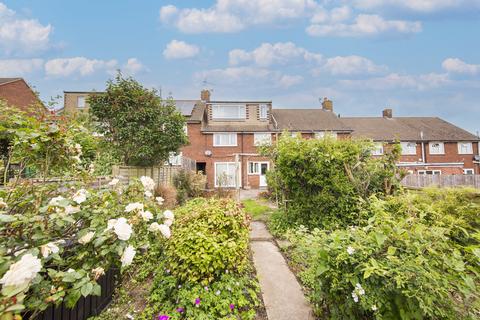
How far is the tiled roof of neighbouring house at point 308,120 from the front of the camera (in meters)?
19.1

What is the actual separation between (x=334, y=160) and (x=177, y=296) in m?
4.31

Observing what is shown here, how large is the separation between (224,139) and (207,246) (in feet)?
51.5

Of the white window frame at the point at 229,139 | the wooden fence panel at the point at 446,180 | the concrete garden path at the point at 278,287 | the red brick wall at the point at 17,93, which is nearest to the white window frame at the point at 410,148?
the wooden fence panel at the point at 446,180

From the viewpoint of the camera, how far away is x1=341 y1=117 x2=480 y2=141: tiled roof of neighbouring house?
20958 mm

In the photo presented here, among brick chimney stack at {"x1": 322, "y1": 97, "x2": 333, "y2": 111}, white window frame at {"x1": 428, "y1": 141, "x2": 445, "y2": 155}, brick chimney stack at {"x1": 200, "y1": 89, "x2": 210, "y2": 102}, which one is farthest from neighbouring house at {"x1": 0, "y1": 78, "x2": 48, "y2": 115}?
white window frame at {"x1": 428, "y1": 141, "x2": 445, "y2": 155}

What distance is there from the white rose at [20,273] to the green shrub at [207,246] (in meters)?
1.70

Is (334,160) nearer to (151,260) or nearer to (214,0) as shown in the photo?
(151,260)

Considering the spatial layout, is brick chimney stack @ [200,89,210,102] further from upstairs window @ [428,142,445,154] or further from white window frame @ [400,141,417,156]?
upstairs window @ [428,142,445,154]

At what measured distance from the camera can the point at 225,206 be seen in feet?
11.9

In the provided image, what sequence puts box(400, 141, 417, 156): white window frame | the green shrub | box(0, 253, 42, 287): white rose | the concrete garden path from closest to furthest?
box(0, 253, 42, 287): white rose → the concrete garden path → the green shrub → box(400, 141, 417, 156): white window frame

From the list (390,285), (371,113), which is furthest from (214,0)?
(371,113)

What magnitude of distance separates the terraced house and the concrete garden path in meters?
11.6

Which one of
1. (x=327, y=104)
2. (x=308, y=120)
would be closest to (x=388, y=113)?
(x=327, y=104)

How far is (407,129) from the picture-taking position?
22016 millimetres
